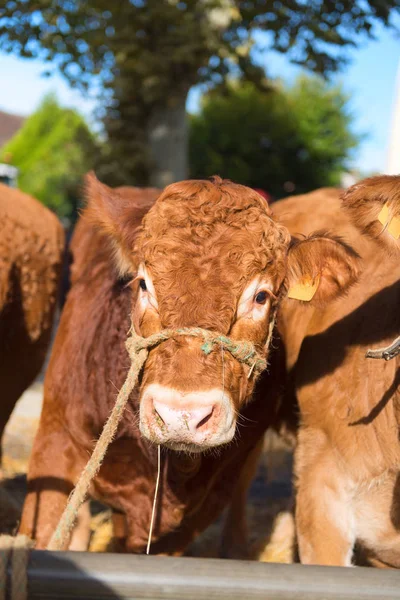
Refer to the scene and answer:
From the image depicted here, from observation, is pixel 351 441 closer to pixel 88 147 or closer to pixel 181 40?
pixel 181 40

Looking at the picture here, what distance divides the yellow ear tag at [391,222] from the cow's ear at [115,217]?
2.97 ft

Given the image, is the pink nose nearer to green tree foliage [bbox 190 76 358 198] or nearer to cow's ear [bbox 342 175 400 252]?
cow's ear [bbox 342 175 400 252]

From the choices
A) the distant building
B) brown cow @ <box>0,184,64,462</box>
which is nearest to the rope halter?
brown cow @ <box>0,184,64,462</box>

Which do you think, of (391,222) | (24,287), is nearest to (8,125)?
(24,287)

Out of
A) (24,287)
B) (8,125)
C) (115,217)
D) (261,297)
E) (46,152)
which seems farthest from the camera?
(8,125)

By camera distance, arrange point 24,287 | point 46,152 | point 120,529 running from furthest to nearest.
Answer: point 46,152
point 24,287
point 120,529

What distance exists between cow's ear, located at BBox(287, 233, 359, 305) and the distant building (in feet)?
141

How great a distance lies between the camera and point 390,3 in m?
5.64

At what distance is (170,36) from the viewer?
28.1ft

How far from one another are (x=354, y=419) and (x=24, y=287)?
1885 millimetres

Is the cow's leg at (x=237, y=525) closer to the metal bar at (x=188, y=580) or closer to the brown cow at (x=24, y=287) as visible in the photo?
the brown cow at (x=24, y=287)

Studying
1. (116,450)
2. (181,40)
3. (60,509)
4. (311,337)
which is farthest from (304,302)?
(181,40)

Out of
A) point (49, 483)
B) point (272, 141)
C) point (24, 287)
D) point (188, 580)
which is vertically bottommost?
point (49, 483)

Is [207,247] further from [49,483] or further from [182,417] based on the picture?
[49,483]
